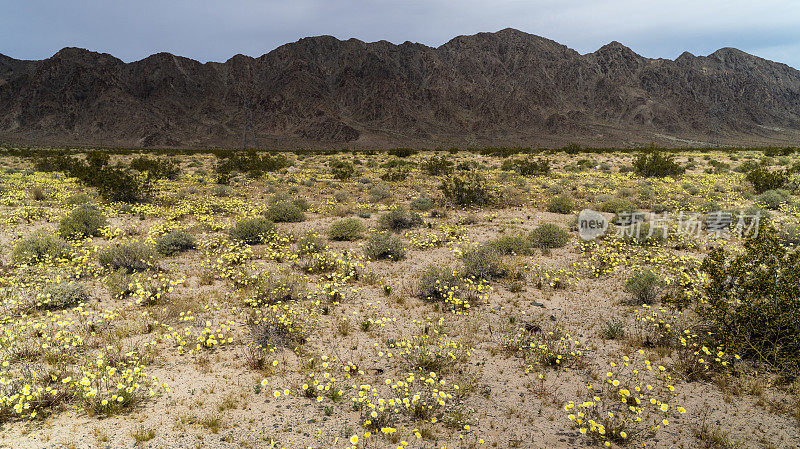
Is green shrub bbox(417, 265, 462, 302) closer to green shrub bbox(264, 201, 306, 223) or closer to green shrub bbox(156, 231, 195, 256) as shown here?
green shrub bbox(156, 231, 195, 256)

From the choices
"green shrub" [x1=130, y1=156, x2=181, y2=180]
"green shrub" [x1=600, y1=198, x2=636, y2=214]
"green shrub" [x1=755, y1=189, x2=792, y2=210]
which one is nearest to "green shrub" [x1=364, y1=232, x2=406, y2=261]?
"green shrub" [x1=600, y1=198, x2=636, y2=214]

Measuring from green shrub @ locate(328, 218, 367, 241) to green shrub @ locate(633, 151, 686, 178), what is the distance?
72.5 ft

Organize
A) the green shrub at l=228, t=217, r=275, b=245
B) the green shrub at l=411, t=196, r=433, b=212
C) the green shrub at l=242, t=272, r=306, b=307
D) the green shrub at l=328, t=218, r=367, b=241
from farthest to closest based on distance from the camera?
the green shrub at l=411, t=196, r=433, b=212 < the green shrub at l=328, t=218, r=367, b=241 < the green shrub at l=228, t=217, r=275, b=245 < the green shrub at l=242, t=272, r=306, b=307

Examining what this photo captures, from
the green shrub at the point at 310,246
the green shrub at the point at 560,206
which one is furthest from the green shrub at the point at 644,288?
the green shrub at the point at 560,206

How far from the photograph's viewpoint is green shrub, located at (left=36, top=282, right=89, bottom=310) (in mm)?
Result: 7127

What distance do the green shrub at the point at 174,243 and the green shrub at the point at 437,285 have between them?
6804 mm

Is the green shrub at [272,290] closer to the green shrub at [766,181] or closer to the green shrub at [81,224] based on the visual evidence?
the green shrub at [81,224]

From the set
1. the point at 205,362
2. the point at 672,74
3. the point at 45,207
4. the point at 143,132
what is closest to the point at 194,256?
the point at 205,362

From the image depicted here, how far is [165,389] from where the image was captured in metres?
4.99

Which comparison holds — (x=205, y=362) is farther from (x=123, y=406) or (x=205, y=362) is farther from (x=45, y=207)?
(x=45, y=207)

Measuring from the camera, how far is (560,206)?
16641 mm

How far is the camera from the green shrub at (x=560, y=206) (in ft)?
54.0

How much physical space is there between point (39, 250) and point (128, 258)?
2.32 metres

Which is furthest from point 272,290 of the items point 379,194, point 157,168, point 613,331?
point 157,168
